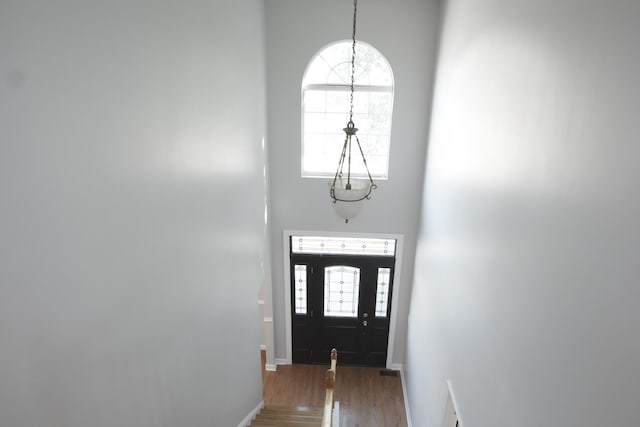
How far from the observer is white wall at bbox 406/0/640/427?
1.71 meters

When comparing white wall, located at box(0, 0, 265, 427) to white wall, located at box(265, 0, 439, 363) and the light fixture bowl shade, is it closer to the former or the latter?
the light fixture bowl shade

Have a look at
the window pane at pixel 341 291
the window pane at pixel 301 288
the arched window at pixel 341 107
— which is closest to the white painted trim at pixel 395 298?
the window pane at pixel 341 291

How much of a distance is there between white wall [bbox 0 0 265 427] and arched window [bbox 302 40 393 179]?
7.19ft

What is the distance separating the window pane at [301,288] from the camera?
7047mm

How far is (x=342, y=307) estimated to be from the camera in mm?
7309

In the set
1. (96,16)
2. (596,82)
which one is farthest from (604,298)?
(96,16)

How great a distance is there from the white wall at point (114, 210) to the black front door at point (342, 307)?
10.2 feet

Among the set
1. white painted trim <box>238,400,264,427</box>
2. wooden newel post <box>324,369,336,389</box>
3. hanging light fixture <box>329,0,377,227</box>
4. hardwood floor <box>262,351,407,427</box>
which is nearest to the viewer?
wooden newel post <box>324,369,336,389</box>

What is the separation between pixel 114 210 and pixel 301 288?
527 cm

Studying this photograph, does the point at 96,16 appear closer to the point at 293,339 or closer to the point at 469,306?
the point at 469,306

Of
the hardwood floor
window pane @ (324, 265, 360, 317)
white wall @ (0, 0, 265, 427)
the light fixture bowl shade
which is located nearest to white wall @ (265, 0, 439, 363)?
window pane @ (324, 265, 360, 317)

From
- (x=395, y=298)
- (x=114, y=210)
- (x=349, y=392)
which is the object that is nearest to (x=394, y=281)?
(x=395, y=298)

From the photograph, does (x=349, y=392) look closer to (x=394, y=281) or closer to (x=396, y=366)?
(x=396, y=366)

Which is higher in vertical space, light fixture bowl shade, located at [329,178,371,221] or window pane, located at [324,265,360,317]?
light fixture bowl shade, located at [329,178,371,221]
